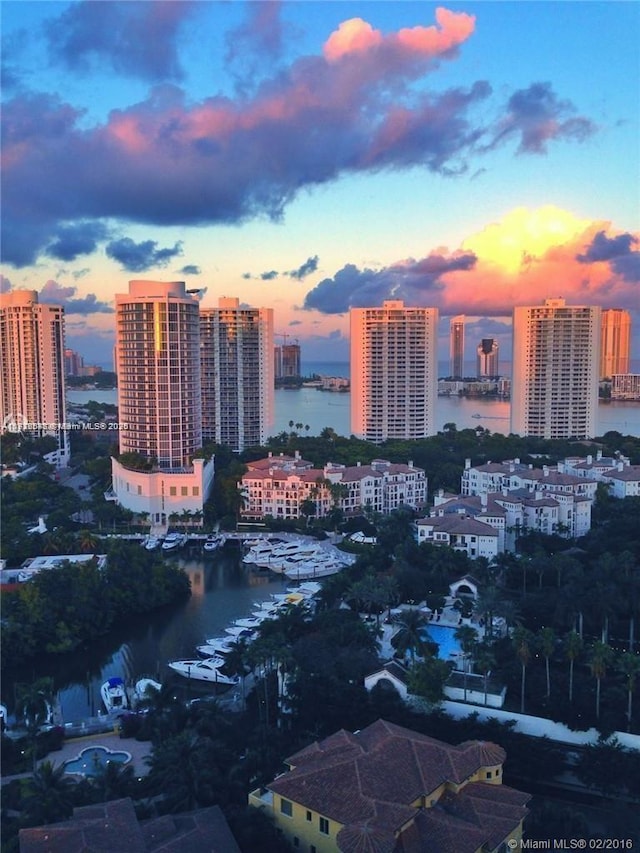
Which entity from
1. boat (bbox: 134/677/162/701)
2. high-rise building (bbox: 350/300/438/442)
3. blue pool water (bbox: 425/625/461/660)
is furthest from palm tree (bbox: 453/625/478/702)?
high-rise building (bbox: 350/300/438/442)

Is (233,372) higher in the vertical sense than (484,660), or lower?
higher

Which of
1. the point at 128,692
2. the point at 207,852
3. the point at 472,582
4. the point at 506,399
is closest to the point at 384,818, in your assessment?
the point at 207,852

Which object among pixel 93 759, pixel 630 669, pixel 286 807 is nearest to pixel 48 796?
pixel 93 759

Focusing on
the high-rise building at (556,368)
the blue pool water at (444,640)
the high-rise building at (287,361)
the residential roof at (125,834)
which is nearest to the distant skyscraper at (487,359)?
the high-rise building at (287,361)

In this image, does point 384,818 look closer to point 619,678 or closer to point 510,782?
point 510,782

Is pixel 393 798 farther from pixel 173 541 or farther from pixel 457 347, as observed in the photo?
pixel 457 347

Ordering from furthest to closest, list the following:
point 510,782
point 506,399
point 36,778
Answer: point 506,399
point 510,782
point 36,778
